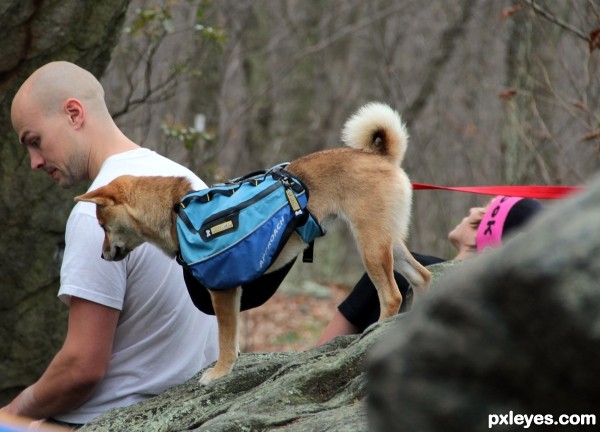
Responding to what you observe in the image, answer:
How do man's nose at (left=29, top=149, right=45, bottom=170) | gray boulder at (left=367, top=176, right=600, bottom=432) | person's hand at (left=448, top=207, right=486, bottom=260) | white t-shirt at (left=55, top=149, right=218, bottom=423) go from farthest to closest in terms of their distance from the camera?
1. person's hand at (left=448, top=207, right=486, bottom=260)
2. man's nose at (left=29, top=149, right=45, bottom=170)
3. white t-shirt at (left=55, top=149, right=218, bottom=423)
4. gray boulder at (left=367, top=176, right=600, bottom=432)

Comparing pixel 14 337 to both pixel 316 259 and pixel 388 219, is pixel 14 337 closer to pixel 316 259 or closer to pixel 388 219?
pixel 388 219

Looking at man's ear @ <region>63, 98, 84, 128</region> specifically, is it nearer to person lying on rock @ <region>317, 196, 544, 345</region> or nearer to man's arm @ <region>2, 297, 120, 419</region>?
man's arm @ <region>2, 297, 120, 419</region>

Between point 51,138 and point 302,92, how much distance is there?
11216 millimetres

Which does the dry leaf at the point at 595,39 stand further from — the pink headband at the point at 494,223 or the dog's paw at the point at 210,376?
the dog's paw at the point at 210,376

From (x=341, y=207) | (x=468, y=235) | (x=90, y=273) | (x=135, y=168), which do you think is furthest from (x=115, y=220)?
(x=468, y=235)

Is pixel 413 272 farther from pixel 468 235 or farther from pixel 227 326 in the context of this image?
pixel 227 326

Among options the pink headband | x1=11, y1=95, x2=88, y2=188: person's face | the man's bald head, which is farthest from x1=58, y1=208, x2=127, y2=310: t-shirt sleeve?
the pink headband

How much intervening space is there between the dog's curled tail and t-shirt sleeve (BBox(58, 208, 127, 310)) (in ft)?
3.93

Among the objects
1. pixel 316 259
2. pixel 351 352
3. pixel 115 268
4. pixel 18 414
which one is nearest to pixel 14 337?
pixel 18 414

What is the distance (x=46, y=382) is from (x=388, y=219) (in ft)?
5.24

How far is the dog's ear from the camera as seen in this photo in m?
3.81

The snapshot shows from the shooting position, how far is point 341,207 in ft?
13.2

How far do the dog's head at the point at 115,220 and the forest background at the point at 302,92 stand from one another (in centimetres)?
204

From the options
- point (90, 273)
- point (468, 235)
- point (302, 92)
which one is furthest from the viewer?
point (302, 92)
